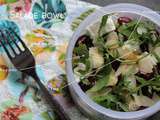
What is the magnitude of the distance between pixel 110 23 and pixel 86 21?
0.03 m

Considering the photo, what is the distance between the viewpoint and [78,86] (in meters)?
0.62

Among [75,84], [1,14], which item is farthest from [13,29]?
[75,84]

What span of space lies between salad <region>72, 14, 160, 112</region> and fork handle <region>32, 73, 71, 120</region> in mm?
41

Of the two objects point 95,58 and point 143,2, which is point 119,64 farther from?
point 143,2

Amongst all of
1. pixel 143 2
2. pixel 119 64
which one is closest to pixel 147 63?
pixel 119 64

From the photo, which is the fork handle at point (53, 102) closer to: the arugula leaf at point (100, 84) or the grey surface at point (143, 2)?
the arugula leaf at point (100, 84)

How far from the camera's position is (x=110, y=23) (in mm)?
645

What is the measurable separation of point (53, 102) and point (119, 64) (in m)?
0.10

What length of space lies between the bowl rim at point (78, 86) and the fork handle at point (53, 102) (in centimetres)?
3

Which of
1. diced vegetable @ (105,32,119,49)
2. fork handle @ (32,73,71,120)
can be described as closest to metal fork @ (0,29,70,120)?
fork handle @ (32,73,71,120)

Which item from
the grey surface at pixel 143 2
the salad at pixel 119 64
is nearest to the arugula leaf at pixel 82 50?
the salad at pixel 119 64

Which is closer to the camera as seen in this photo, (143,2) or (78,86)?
(78,86)

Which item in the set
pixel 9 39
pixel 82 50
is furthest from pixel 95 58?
pixel 9 39

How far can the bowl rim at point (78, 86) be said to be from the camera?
0.61m
